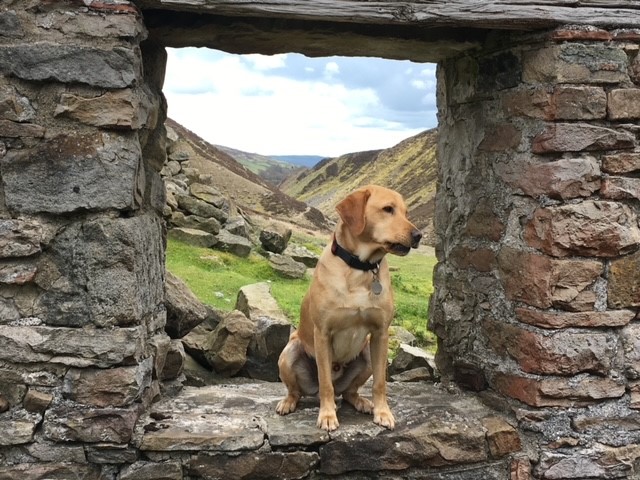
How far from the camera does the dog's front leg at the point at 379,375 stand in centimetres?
400

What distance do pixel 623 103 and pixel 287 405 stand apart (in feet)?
8.19

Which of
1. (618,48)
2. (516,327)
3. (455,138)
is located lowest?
(516,327)

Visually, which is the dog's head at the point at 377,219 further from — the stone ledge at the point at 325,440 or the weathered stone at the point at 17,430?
the weathered stone at the point at 17,430

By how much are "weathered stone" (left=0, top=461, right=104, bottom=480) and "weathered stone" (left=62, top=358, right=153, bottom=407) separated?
35 centimetres

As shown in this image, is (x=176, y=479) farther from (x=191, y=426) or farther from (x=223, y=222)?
(x=223, y=222)

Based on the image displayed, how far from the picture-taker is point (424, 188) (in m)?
20.4

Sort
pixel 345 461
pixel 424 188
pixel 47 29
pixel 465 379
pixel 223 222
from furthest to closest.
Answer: pixel 424 188
pixel 223 222
pixel 465 379
pixel 345 461
pixel 47 29

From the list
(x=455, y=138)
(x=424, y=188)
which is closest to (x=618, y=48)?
(x=455, y=138)

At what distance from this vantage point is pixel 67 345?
3.58 m

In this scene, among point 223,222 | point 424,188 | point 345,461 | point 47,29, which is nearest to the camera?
point 47,29

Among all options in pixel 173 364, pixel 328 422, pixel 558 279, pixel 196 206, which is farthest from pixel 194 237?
pixel 558 279

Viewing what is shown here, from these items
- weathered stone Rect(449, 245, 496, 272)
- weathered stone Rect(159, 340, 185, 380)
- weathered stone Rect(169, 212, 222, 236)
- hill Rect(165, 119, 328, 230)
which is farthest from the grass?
hill Rect(165, 119, 328, 230)

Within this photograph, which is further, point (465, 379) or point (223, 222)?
point (223, 222)

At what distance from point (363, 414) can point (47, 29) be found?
106 inches
